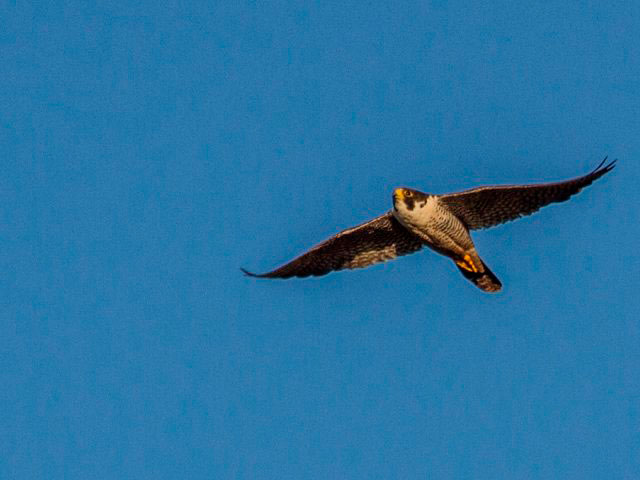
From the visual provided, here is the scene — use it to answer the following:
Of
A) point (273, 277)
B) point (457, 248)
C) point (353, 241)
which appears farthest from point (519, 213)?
point (273, 277)

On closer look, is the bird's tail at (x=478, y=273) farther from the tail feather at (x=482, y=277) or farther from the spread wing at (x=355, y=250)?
the spread wing at (x=355, y=250)

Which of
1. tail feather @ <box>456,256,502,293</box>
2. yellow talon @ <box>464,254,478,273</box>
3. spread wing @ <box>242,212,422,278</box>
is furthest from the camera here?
spread wing @ <box>242,212,422,278</box>

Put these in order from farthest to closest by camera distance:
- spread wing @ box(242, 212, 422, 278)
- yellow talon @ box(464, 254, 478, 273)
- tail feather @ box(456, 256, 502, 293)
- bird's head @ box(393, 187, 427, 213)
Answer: spread wing @ box(242, 212, 422, 278) < tail feather @ box(456, 256, 502, 293) < yellow talon @ box(464, 254, 478, 273) < bird's head @ box(393, 187, 427, 213)

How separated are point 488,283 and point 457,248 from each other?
1.03 metres

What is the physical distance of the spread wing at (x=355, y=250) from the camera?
933 inches

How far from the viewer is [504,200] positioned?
2284 cm

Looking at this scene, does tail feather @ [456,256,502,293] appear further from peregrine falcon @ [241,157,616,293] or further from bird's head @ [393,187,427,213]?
bird's head @ [393,187,427,213]

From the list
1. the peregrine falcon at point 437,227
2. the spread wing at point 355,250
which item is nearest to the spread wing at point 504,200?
the peregrine falcon at point 437,227

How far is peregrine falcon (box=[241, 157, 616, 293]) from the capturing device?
2230cm

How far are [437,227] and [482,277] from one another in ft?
5.33

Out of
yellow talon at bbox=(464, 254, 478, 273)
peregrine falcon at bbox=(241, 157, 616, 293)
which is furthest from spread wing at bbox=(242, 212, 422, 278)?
yellow talon at bbox=(464, 254, 478, 273)

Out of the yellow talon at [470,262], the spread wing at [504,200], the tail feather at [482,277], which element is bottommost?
the tail feather at [482,277]

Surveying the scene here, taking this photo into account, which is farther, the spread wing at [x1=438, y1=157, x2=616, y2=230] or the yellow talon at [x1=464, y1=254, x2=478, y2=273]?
the yellow talon at [x1=464, y1=254, x2=478, y2=273]

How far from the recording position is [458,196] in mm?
22500
